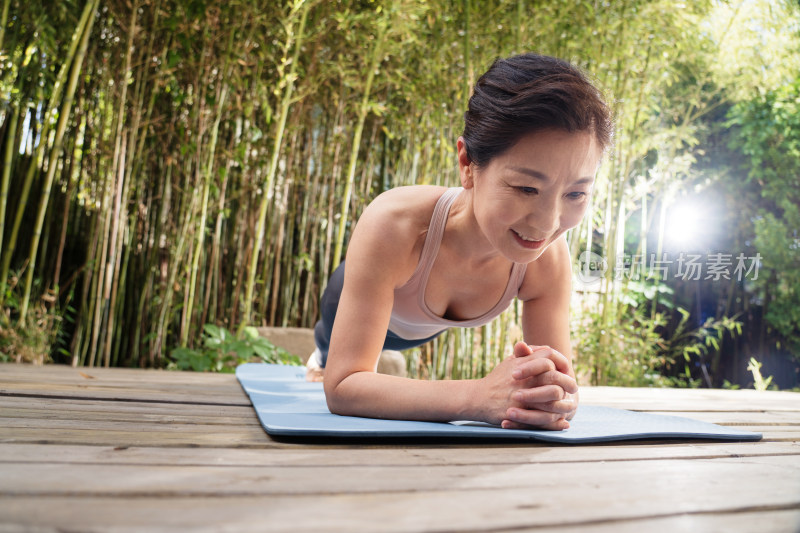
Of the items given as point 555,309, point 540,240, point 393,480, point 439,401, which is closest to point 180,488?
point 393,480

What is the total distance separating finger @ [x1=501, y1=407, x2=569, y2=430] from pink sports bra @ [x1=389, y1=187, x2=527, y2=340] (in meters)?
0.46

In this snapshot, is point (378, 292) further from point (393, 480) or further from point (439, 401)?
point (393, 480)

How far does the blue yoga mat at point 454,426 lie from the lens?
Answer: 3.63ft

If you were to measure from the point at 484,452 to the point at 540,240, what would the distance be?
1.48 ft

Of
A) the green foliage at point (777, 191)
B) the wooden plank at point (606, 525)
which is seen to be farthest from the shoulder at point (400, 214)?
the green foliage at point (777, 191)

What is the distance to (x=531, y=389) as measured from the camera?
1.19 m

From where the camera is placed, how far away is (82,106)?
11.3ft

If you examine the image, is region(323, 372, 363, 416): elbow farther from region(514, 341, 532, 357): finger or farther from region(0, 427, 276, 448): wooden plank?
region(514, 341, 532, 357): finger

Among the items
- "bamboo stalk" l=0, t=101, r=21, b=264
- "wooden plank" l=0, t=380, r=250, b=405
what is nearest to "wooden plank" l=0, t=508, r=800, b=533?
"wooden plank" l=0, t=380, r=250, b=405

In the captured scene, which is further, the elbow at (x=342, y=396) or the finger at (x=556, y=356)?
the elbow at (x=342, y=396)

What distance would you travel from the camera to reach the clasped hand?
117 centimetres

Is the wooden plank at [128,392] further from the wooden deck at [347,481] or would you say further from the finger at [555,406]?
the finger at [555,406]

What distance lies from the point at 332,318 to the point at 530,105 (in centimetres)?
123

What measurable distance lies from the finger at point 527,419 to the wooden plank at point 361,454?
7 cm
